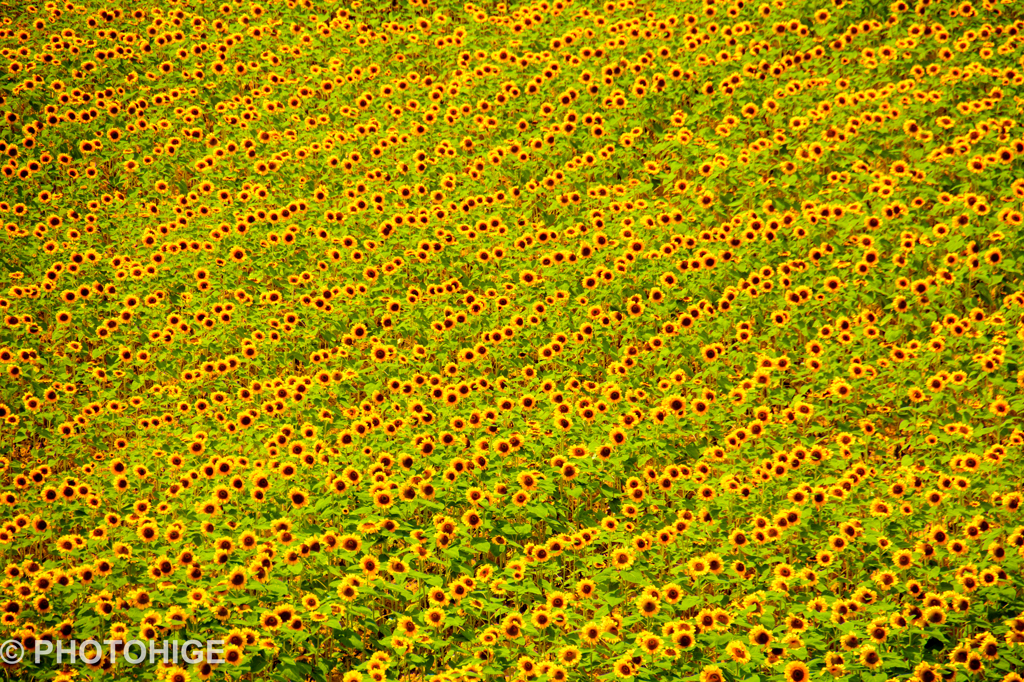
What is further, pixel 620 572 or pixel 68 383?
pixel 68 383

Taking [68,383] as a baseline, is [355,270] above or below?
above

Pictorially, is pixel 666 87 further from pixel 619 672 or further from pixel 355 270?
pixel 619 672

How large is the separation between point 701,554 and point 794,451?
A: 0.93 meters

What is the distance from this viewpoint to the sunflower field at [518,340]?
4621mm

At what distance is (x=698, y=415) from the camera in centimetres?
579

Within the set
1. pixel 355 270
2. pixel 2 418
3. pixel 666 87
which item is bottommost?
pixel 2 418

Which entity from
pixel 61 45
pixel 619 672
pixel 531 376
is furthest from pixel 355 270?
pixel 61 45

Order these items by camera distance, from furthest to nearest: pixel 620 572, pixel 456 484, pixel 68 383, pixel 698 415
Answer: pixel 68 383
pixel 698 415
pixel 456 484
pixel 620 572

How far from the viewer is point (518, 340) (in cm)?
649

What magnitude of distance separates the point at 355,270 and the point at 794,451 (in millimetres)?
3653

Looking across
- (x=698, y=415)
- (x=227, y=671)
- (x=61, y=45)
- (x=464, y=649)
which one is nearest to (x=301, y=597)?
(x=227, y=671)

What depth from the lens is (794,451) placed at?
5.42 metres

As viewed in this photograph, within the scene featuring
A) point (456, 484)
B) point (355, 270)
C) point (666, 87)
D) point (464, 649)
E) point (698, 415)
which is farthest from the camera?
point (666, 87)

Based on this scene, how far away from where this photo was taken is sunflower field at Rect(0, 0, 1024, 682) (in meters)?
4.62
